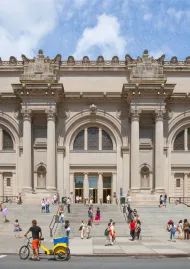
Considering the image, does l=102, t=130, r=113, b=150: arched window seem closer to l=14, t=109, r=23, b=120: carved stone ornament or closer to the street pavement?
l=14, t=109, r=23, b=120: carved stone ornament

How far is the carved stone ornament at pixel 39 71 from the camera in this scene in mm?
43531

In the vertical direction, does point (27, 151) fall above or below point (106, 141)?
below

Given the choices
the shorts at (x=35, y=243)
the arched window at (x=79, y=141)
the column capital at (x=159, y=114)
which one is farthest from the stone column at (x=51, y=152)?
the shorts at (x=35, y=243)

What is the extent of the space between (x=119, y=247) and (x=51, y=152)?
20747 mm

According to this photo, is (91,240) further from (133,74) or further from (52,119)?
(133,74)

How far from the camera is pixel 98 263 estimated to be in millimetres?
17703

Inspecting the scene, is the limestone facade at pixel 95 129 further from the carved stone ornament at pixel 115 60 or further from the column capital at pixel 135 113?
the column capital at pixel 135 113

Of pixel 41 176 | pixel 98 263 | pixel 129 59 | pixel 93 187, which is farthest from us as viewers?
pixel 93 187

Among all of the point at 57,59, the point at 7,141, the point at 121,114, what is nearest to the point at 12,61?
the point at 57,59

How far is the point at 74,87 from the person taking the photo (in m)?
46.9

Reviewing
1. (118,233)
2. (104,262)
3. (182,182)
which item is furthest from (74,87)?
(104,262)

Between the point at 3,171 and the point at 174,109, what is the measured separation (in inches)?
733

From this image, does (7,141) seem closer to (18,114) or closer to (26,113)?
(18,114)

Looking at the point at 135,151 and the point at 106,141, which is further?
the point at 106,141
